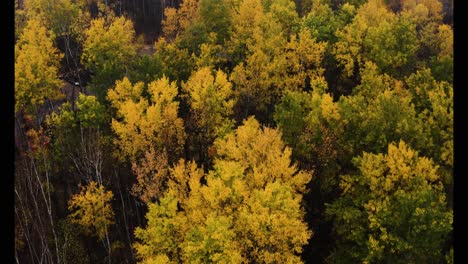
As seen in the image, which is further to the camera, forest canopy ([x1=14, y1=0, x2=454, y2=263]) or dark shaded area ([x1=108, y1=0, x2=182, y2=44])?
dark shaded area ([x1=108, y1=0, x2=182, y2=44])

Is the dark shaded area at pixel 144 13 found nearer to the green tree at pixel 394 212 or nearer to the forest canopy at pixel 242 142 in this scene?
the forest canopy at pixel 242 142

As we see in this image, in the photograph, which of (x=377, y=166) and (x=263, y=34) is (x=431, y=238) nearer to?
(x=377, y=166)

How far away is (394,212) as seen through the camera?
1180 inches

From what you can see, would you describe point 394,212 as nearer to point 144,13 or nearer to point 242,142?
point 242,142

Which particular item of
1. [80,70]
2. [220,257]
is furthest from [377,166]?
[80,70]

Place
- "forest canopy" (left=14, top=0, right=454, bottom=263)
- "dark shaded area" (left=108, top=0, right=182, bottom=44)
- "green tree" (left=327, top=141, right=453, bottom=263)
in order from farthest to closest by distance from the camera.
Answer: "dark shaded area" (left=108, top=0, right=182, bottom=44)
"forest canopy" (left=14, top=0, right=454, bottom=263)
"green tree" (left=327, top=141, right=453, bottom=263)

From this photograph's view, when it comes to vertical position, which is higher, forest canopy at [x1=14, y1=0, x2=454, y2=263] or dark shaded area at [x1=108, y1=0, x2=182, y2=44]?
dark shaded area at [x1=108, y1=0, x2=182, y2=44]

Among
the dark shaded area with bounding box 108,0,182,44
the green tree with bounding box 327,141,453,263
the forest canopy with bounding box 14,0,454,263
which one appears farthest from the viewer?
the dark shaded area with bounding box 108,0,182,44

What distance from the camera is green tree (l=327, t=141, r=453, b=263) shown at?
1111 inches

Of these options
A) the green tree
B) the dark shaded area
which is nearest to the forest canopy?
the green tree

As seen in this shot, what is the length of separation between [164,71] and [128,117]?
10182mm

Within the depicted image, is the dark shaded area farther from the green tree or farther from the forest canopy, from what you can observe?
the green tree

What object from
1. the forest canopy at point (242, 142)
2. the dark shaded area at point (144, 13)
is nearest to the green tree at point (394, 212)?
the forest canopy at point (242, 142)

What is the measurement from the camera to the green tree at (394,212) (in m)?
28.2
